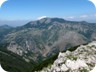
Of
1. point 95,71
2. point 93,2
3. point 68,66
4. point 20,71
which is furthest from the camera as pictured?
point 20,71

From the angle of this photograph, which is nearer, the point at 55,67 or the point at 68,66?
the point at 68,66

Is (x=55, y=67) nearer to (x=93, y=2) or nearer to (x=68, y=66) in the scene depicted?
(x=68, y=66)

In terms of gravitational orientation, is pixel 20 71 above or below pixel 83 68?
below

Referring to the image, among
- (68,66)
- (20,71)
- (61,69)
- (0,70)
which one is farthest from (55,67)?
(20,71)

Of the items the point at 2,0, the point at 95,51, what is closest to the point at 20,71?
the point at 95,51

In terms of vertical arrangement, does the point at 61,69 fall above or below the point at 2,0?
below

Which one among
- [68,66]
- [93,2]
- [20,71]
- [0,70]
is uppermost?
[93,2]

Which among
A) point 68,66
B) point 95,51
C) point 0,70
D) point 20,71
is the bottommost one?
→ point 20,71

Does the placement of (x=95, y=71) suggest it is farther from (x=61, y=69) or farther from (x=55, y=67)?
(x=55, y=67)

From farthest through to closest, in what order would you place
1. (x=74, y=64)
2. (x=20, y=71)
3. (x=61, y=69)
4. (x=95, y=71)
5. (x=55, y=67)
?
(x=20, y=71) → (x=55, y=67) → (x=61, y=69) → (x=74, y=64) → (x=95, y=71)
